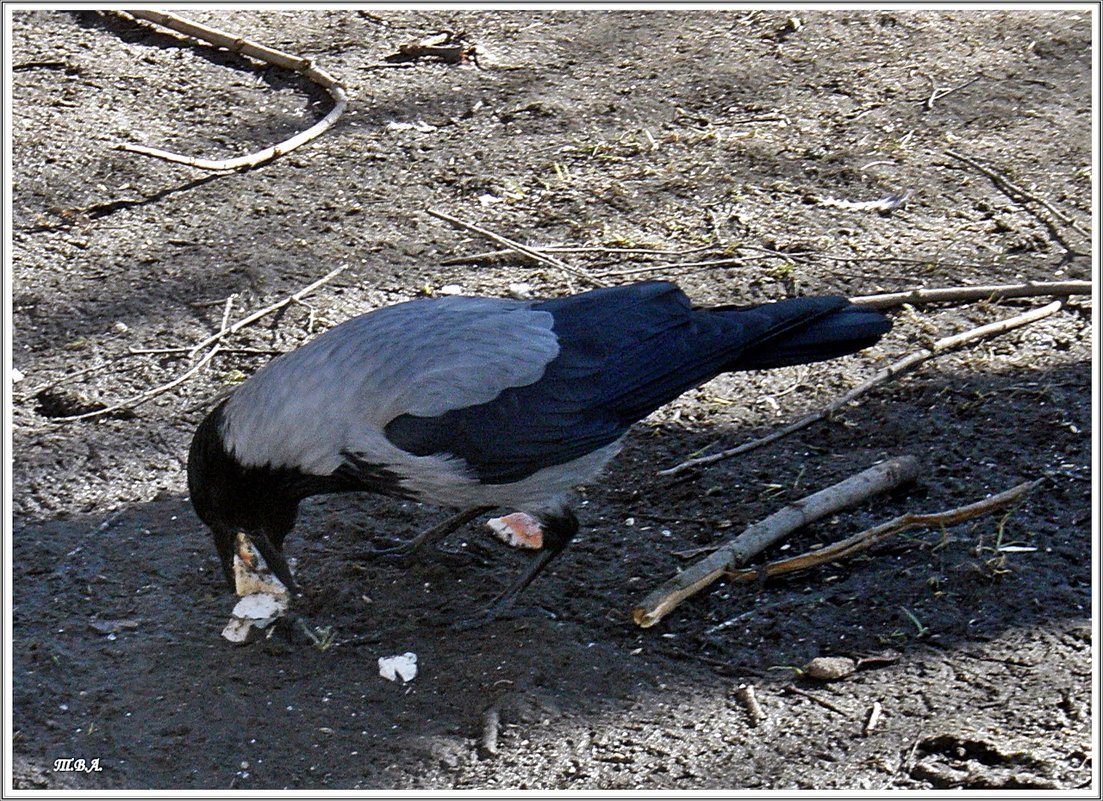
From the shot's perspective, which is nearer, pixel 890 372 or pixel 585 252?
pixel 890 372

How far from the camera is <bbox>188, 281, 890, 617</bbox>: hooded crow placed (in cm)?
367

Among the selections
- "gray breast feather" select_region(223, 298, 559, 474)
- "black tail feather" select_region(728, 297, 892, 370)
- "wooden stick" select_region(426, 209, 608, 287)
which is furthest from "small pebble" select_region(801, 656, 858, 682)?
"wooden stick" select_region(426, 209, 608, 287)

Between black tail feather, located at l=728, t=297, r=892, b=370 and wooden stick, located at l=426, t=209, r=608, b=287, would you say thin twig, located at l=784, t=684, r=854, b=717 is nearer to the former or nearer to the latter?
black tail feather, located at l=728, t=297, r=892, b=370

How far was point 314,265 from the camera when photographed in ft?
18.4

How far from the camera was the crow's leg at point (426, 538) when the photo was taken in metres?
4.23

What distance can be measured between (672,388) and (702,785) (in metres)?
1.20

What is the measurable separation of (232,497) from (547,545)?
97 cm

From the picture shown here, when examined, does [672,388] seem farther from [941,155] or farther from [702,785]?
[941,155]

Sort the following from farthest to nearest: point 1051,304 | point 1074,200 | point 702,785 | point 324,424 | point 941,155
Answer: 1. point 941,155
2. point 1074,200
3. point 1051,304
4. point 324,424
5. point 702,785

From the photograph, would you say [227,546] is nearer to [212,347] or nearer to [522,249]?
[212,347]

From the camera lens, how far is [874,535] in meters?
3.98

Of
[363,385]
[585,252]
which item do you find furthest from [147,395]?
[585,252]

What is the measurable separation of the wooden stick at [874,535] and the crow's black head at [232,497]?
1359mm

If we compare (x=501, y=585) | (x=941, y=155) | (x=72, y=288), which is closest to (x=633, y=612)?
(x=501, y=585)
